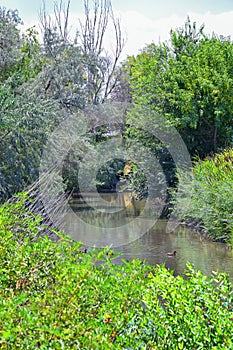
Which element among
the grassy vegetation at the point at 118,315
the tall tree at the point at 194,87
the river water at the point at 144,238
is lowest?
the river water at the point at 144,238

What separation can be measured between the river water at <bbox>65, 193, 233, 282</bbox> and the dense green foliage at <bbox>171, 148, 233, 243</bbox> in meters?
0.43

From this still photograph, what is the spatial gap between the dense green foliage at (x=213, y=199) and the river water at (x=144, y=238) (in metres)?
0.43

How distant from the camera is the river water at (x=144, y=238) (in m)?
10.6

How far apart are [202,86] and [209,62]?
3.90 ft

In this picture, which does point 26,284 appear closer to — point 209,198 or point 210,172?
point 209,198

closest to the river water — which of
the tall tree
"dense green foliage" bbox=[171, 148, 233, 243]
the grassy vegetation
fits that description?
"dense green foliage" bbox=[171, 148, 233, 243]

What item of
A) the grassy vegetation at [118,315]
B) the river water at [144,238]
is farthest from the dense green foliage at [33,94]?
the grassy vegetation at [118,315]

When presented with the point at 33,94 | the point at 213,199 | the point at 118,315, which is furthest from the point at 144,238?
the point at 118,315

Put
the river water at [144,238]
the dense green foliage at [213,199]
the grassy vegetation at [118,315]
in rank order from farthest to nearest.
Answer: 1. the dense green foliage at [213,199]
2. the river water at [144,238]
3. the grassy vegetation at [118,315]

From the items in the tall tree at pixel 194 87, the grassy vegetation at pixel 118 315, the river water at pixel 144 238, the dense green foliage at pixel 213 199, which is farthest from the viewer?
the tall tree at pixel 194 87

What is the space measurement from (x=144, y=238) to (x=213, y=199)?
6.77ft

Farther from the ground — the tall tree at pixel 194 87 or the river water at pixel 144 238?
the tall tree at pixel 194 87

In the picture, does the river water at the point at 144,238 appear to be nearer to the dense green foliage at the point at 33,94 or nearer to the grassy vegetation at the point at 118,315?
the dense green foliage at the point at 33,94

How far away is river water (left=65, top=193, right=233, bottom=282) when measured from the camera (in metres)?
10.6
